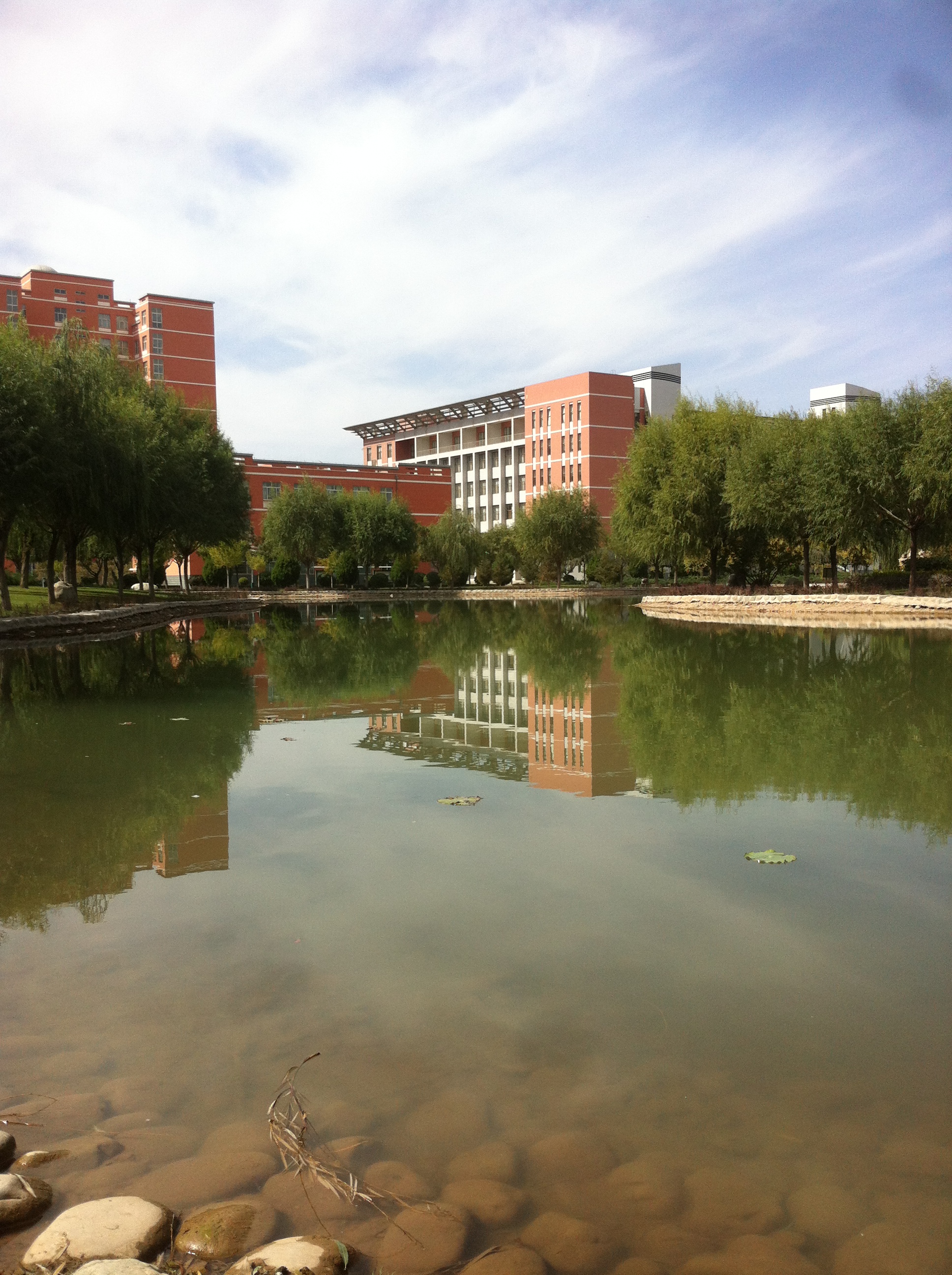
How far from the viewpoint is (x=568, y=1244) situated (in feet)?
Result: 8.45

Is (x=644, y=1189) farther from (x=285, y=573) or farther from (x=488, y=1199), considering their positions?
(x=285, y=573)

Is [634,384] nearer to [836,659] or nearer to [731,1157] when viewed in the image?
[836,659]

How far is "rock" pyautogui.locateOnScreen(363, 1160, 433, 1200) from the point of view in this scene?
9.04ft

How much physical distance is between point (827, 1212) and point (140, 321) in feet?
262

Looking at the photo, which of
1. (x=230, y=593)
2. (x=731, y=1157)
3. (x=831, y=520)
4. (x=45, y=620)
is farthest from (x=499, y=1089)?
(x=230, y=593)

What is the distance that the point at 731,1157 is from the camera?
287 cm

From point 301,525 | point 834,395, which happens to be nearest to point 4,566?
point 301,525

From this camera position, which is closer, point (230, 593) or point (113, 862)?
point (113, 862)

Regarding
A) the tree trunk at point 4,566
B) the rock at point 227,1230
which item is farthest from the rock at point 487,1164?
the tree trunk at point 4,566

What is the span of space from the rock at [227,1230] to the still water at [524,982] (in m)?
0.05

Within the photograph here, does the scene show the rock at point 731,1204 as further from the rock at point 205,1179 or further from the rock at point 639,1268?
the rock at point 205,1179

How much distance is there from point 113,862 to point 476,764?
3.46 m

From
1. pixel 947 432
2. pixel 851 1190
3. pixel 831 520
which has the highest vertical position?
pixel 947 432

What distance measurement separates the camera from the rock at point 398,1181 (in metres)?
2.76
